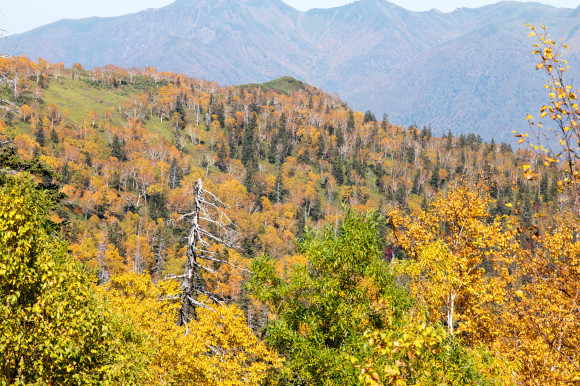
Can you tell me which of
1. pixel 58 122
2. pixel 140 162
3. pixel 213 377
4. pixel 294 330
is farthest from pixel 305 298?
pixel 58 122

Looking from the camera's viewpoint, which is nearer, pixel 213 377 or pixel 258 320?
pixel 213 377

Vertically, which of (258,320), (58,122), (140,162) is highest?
(58,122)

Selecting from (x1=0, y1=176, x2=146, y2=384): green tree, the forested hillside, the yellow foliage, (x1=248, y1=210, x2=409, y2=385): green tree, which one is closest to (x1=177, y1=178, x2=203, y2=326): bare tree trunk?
the forested hillside

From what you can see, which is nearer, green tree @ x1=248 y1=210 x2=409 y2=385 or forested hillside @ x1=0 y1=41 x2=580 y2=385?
forested hillside @ x1=0 y1=41 x2=580 y2=385

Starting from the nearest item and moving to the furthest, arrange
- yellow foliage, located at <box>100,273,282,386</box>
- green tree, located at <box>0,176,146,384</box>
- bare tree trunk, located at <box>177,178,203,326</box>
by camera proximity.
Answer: green tree, located at <box>0,176,146,384</box> → yellow foliage, located at <box>100,273,282,386</box> → bare tree trunk, located at <box>177,178,203,326</box>

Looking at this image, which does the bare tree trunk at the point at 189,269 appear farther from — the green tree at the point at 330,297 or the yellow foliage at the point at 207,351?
the green tree at the point at 330,297

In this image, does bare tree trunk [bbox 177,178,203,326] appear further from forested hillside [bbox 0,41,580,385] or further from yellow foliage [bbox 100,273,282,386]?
yellow foliage [bbox 100,273,282,386]

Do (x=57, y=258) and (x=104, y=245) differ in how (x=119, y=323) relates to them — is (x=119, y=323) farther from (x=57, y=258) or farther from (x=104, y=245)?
(x=104, y=245)

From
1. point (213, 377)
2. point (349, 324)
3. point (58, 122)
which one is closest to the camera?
point (349, 324)

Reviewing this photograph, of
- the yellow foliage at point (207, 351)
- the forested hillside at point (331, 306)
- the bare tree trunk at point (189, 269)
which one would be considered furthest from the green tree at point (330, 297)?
the bare tree trunk at point (189, 269)

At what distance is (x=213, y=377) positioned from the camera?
16953 mm

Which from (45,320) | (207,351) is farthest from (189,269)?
(45,320)

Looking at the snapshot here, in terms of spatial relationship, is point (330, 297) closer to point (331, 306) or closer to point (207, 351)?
point (331, 306)

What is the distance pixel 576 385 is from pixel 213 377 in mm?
13094
